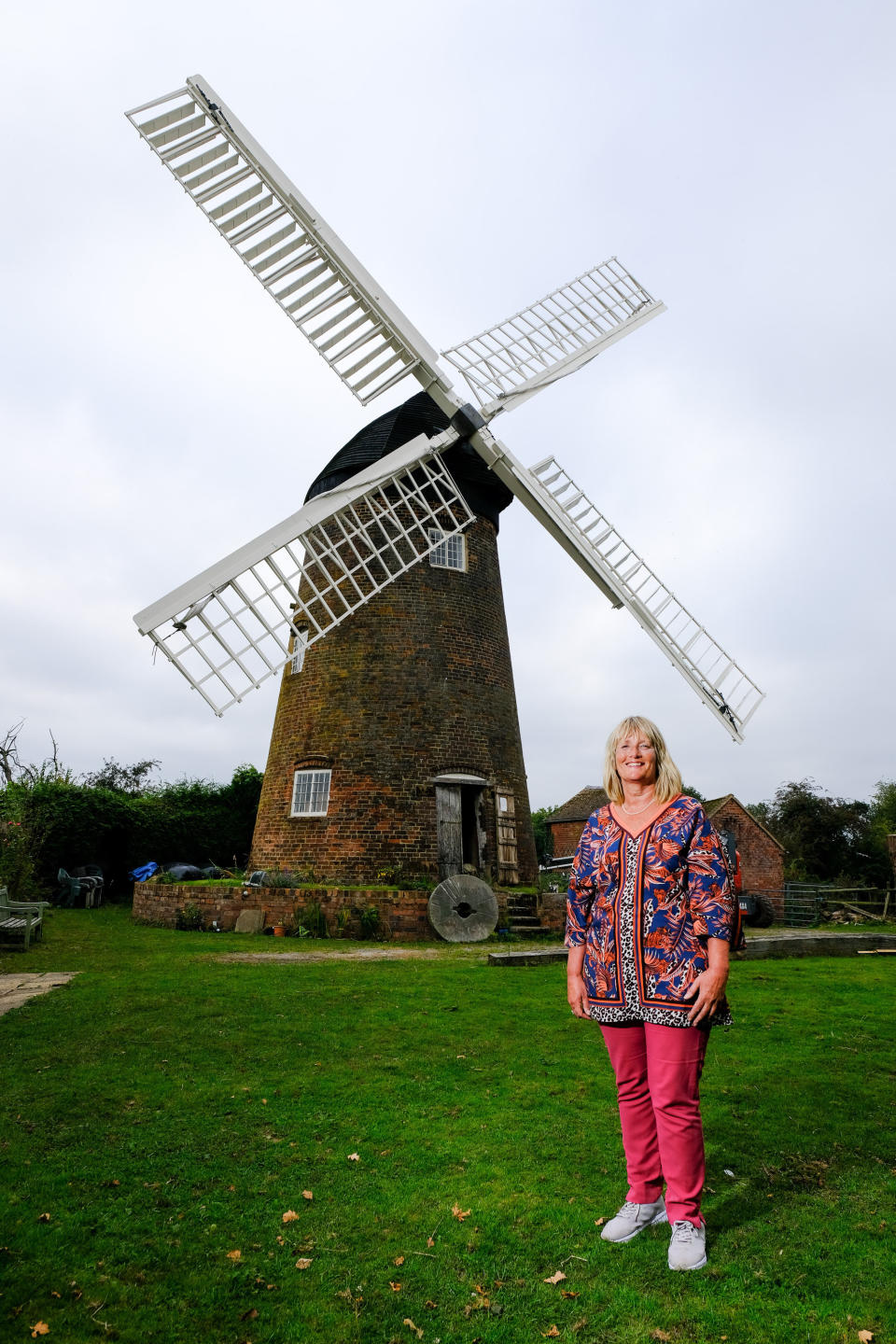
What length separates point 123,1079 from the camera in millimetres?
4965

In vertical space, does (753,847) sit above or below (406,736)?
below

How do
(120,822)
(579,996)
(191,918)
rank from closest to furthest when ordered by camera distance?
(579,996) < (191,918) < (120,822)

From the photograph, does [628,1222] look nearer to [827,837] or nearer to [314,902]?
[314,902]

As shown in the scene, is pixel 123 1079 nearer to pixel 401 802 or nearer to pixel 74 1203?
pixel 74 1203

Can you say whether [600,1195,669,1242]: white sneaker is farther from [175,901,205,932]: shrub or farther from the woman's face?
[175,901,205,932]: shrub

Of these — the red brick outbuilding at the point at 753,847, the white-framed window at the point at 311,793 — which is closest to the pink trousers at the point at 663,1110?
the white-framed window at the point at 311,793

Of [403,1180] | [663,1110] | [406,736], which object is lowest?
[403,1180]

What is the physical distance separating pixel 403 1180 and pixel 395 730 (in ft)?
34.5

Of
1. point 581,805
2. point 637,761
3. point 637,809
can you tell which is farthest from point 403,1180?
→ point 581,805

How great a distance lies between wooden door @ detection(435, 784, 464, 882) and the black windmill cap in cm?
549

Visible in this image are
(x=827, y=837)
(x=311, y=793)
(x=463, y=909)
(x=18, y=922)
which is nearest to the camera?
(x=18, y=922)

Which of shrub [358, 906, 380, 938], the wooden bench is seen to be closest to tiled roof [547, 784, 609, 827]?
shrub [358, 906, 380, 938]

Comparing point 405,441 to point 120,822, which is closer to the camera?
point 405,441

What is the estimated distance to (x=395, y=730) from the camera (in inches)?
555
